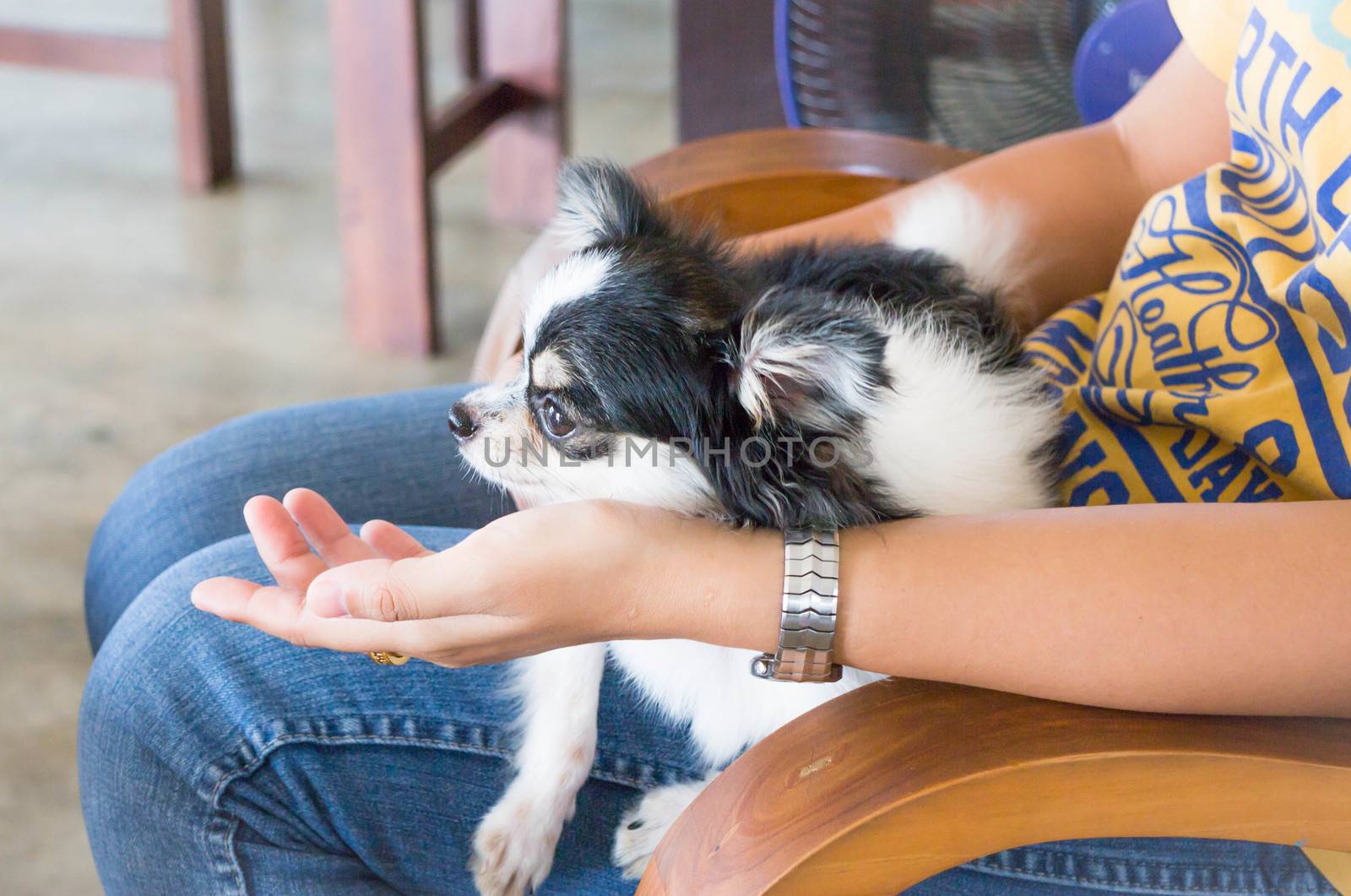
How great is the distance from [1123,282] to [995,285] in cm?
19

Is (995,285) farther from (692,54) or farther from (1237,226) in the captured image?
(692,54)

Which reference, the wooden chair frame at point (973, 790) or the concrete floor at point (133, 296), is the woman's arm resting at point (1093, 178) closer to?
the wooden chair frame at point (973, 790)

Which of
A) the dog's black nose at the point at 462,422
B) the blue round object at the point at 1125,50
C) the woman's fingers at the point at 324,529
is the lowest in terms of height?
the woman's fingers at the point at 324,529

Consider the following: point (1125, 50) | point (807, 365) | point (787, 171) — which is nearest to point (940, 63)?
point (1125, 50)

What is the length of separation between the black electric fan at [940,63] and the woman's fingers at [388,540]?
1251 mm

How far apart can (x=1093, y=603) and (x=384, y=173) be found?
2.33 metres

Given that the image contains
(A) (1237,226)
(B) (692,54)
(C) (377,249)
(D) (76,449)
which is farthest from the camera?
(C) (377,249)

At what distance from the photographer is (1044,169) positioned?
1297 mm

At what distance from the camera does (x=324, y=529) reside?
104 cm

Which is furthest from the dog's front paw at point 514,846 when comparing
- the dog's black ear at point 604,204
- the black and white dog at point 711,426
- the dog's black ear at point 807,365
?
the dog's black ear at point 604,204

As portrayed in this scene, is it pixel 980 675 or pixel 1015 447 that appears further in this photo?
pixel 1015 447

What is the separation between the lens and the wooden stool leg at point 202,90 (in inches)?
132

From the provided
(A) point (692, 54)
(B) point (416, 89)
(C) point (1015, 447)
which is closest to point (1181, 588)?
(C) point (1015, 447)

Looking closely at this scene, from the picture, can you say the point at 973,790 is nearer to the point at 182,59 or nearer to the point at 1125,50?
the point at 1125,50
